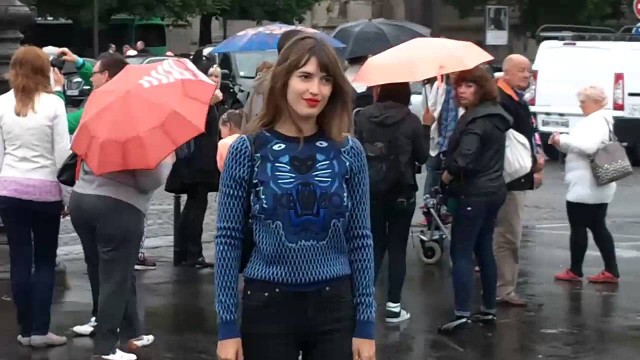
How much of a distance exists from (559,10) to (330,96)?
1625 inches

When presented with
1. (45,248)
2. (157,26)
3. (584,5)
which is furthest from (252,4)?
(45,248)

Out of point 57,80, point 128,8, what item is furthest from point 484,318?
point 128,8

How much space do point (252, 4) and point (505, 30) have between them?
20107 millimetres

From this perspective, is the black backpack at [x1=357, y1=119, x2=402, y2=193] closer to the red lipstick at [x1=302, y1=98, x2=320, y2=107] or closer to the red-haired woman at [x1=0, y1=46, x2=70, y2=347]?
the red-haired woman at [x1=0, y1=46, x2=70, y2=347]

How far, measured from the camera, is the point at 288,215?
4250mm

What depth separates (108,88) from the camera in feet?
22.1

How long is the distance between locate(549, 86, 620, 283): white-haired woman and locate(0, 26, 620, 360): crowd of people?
0.5 inches

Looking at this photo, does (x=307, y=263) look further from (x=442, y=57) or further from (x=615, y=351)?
(x=442, y=57)

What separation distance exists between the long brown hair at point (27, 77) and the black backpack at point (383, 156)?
2080mm

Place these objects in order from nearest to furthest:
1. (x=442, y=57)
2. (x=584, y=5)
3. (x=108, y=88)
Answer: (x=108, y=88)
(x=442, y=57)
(x=584, y=5)

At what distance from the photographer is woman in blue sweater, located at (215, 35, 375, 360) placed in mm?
4262

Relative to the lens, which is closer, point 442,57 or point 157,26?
point 442,57

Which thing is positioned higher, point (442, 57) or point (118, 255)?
point (442, 57)

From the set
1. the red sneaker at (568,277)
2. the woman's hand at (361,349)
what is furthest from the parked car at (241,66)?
the woman's hand at (361,349)
